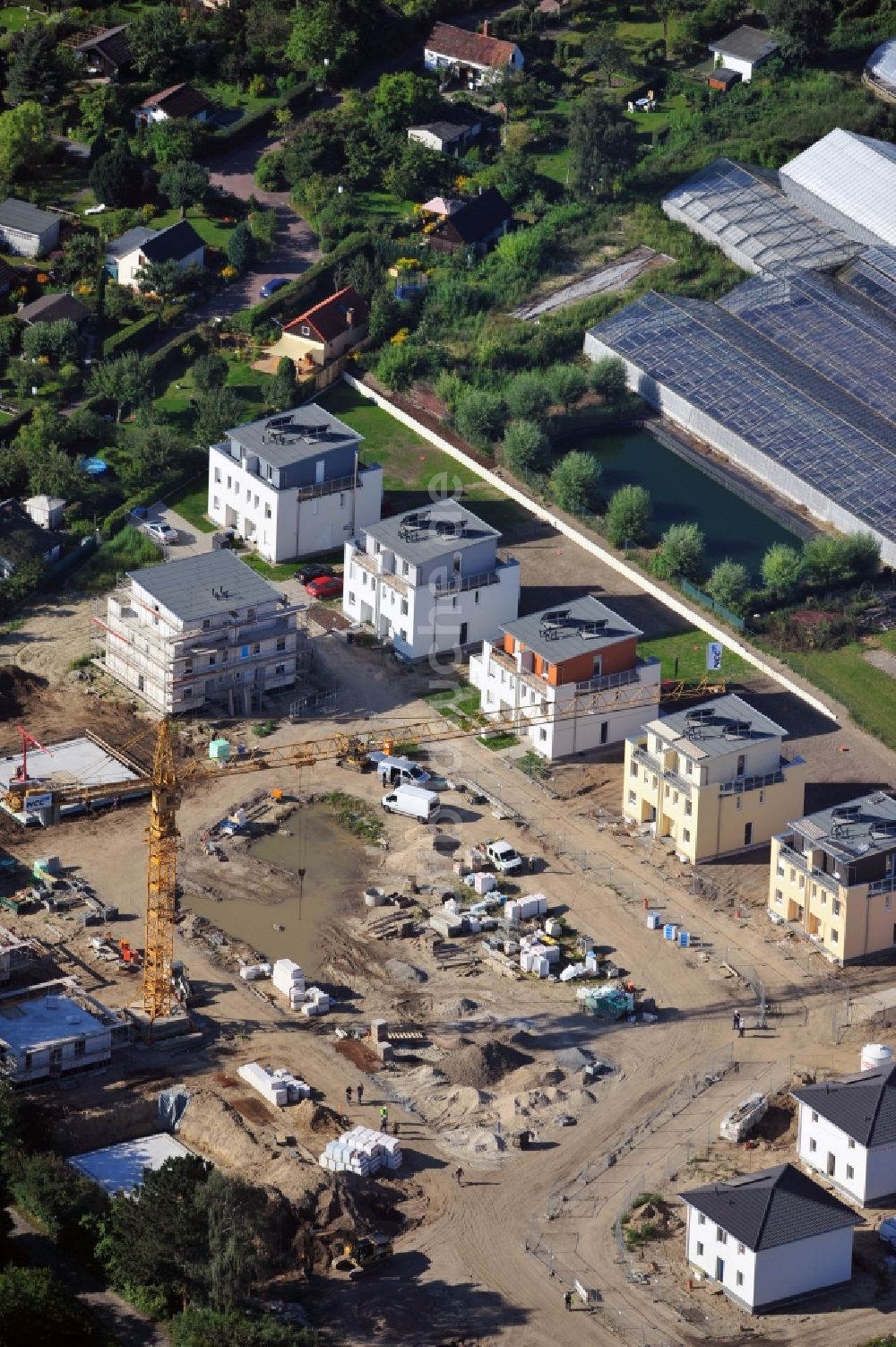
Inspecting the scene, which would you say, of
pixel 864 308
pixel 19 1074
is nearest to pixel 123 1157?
pixel 19 1074

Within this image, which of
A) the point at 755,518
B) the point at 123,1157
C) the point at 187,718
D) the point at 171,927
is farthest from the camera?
the point at 755,518

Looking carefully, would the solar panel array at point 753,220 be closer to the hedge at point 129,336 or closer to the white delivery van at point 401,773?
the hedge at point 129,336

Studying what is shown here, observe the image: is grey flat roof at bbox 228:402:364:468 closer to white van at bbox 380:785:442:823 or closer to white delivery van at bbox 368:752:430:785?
white delivery van at bbox 368:752:430:785

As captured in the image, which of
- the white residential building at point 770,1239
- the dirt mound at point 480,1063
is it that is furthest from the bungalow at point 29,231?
the white residential building at point 770,1239

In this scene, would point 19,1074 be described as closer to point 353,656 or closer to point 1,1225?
point 1,1225

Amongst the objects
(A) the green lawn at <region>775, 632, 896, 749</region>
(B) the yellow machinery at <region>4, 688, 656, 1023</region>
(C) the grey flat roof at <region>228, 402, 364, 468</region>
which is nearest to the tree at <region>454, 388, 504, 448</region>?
(C) the grey flat roof at <region>228, 402, 364, 468</region>

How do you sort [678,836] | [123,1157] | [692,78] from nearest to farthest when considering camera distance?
[123,1157] < [678,836] < [692,78]
